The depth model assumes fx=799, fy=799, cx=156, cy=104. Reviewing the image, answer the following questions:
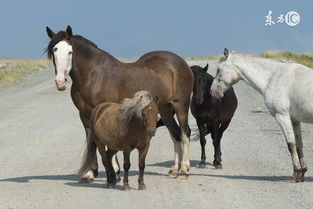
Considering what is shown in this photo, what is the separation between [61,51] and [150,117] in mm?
1937

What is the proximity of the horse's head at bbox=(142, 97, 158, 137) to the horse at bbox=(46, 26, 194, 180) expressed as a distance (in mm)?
1446

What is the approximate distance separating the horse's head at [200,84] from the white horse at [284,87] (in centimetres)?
123

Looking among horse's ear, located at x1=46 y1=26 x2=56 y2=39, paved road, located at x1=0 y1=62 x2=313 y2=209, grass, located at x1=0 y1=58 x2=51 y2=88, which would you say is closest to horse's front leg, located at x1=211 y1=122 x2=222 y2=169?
paved road, located at x1=0 y1=62 x2=313 y2=209

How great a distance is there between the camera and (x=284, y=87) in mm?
10766

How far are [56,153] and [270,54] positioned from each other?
44.1 metres

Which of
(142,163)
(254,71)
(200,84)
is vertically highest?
(254,71)

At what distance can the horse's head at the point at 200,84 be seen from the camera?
503 inches

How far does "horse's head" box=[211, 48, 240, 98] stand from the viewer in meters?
11.5

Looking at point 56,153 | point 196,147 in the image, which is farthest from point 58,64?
point 196,147

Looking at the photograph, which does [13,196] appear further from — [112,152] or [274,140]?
[274,140]

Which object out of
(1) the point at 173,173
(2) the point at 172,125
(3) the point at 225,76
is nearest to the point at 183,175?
(1) the point at 173,173

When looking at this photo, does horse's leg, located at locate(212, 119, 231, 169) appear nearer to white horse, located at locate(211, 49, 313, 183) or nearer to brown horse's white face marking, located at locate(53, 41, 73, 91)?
white horse, located at locate(211, 49, 313, 183)

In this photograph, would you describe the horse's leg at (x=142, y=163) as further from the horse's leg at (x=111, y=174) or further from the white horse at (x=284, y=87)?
the white horse at (x=284, y=87)

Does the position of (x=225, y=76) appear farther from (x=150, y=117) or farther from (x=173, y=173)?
(x=150, y=117)
